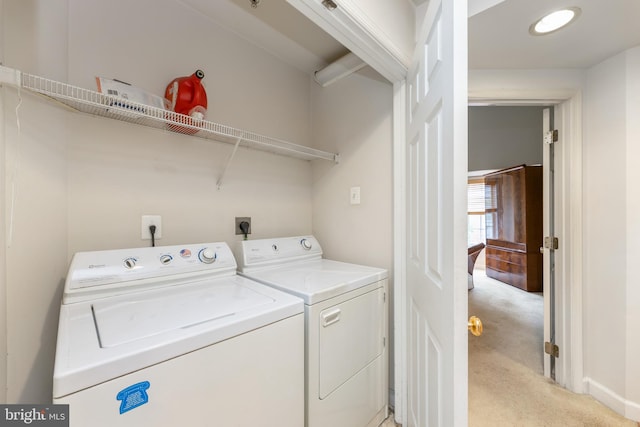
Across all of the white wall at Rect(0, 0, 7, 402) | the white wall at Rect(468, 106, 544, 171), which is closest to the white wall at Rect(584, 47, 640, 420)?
the white wall at Rect(0, 0, 7, 402)

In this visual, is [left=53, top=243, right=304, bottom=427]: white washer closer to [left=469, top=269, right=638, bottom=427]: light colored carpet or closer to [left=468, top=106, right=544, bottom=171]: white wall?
[left=469, top=269, right=638, bottom=427]: light colored carpet

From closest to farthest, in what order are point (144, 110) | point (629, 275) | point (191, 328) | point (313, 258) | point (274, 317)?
point (191, 328), point (274, 317), point (144, 110), point (629, 275), point (313, 258)

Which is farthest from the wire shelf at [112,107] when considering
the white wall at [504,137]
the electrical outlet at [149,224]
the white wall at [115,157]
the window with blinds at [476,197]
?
the window with blinds at [476,197]

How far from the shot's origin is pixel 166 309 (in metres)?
0.91

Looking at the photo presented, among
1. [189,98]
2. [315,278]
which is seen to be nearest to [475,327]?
[315,278]

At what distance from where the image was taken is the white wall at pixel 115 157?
888 millimetres

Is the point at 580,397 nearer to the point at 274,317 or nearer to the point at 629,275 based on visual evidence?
the point at 629,275

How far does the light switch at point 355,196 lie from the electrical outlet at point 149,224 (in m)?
1.23

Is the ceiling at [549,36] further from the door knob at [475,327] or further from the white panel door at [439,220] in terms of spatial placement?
the door knob at [475,327]

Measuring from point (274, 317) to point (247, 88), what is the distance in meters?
1.58

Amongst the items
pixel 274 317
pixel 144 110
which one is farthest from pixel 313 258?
pixel 144 110

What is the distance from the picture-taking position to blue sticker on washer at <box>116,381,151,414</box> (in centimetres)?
60

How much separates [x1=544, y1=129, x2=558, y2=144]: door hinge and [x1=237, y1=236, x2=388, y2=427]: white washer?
168 centimetres

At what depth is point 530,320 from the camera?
302cm
